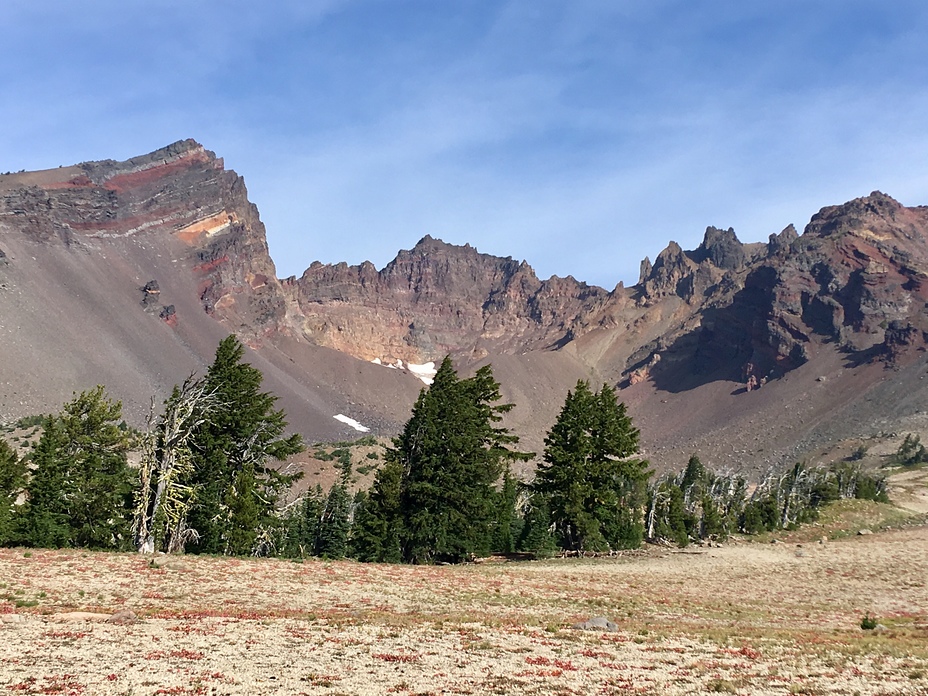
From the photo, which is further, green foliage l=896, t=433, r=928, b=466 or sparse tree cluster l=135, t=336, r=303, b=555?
green foliage l=896, t=433, r=928, b=466

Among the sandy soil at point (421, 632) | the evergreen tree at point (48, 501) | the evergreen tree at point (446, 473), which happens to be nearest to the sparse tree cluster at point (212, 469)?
the evergreen tree at point (48, 501)

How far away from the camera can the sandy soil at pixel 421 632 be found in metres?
13.4

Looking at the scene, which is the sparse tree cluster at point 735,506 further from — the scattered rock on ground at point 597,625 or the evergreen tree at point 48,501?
the evergreen tree at point 48,501

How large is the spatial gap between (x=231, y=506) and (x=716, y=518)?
4839 cm

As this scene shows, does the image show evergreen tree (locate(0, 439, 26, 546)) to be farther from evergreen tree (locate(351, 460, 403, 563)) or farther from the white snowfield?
the white snowfield

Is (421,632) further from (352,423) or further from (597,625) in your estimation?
(352,423)

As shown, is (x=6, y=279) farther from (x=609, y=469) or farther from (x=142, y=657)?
(x=142, y=657)

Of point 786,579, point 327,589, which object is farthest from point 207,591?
point 786,579

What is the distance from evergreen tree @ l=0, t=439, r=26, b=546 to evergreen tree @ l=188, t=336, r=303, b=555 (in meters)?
8.29

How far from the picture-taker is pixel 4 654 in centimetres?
1384

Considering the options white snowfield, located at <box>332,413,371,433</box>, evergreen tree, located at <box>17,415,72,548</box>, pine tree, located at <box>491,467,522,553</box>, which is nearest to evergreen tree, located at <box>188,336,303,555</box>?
evergreen tree, located at <box>17,415,72,548</box>

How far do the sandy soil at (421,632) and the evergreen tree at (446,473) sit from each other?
27.0ft

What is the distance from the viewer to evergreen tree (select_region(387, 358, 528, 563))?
43.6m

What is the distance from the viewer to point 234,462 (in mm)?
40969
